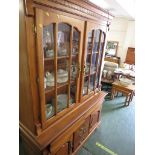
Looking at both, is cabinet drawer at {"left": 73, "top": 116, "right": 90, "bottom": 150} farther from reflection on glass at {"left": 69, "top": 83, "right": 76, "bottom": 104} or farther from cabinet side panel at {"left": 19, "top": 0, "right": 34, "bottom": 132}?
cabinet side panel at {"left": 19, "top": 0, "right": 34, "bottom": 132}

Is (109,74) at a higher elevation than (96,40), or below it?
below

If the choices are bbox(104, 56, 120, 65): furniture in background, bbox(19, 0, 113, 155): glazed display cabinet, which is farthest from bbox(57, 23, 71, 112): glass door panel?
bbox(104, 56, 120, 65): furniture in background

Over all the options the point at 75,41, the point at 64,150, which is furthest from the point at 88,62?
the point at 64,150

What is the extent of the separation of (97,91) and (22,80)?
1.29 metres

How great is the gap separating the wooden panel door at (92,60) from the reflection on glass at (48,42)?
17.7 inches

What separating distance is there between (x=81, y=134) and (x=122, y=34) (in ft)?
17.9

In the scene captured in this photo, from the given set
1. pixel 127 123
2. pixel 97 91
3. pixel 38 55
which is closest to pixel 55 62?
pixel 38 55

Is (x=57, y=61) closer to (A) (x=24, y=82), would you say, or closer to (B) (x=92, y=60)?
(A) (x=24, y=82)

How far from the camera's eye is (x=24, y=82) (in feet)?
3.67

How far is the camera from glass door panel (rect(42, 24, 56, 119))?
113 cm

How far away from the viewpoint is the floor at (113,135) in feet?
6.70

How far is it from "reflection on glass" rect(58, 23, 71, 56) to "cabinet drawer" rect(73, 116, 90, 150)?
3.26ft
